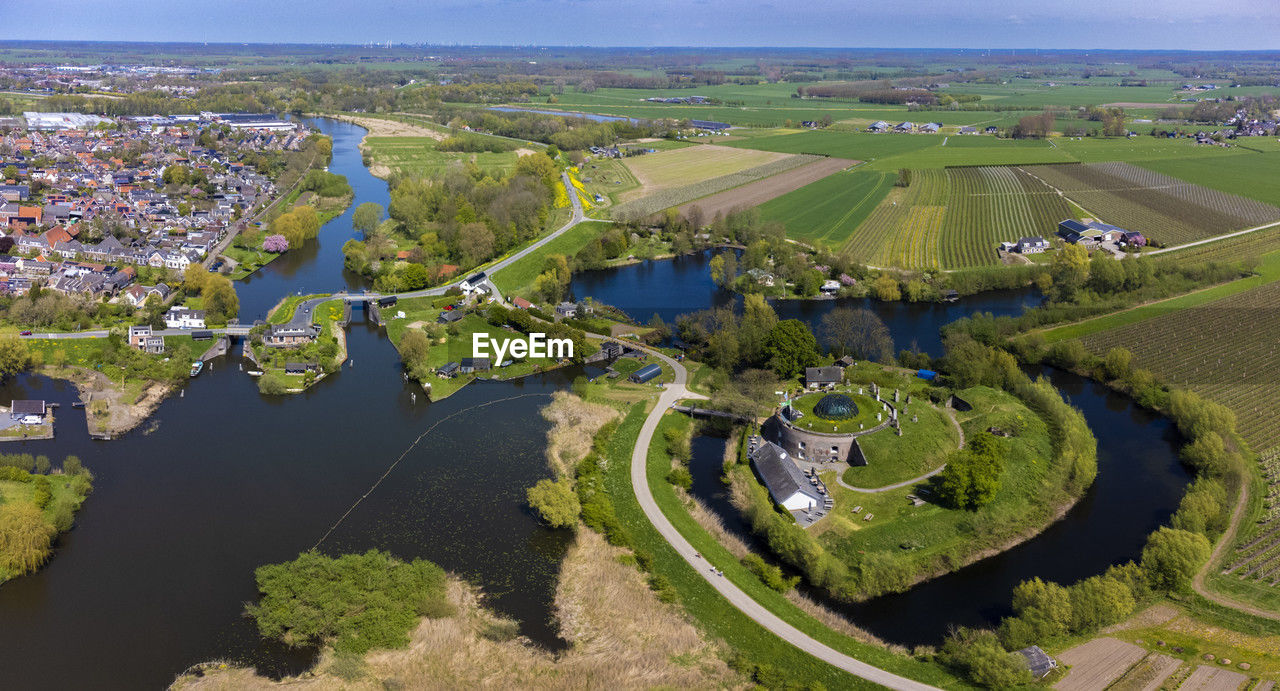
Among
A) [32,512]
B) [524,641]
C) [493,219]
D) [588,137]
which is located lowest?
[524,641]

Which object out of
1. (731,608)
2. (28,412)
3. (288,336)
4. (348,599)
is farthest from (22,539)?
(731,608)

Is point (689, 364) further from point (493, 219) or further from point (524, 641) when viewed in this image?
point (493, 219)

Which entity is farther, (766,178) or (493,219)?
(766,178)

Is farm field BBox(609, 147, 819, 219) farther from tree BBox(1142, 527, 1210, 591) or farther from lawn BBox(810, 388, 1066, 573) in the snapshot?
tree BBox(1142, 527, 1210, 591)

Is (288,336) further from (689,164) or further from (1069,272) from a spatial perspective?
(689,164)

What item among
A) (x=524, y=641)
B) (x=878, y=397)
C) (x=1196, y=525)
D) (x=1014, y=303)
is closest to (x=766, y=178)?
(x=1014, y=303)

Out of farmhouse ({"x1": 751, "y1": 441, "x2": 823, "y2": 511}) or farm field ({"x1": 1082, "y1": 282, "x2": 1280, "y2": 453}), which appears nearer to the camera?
farmhouse ({"x1": 751, "y1": 441, "x2": 823, "y2": 511})

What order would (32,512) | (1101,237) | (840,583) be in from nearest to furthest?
(840,583)
(32,512)
(1101,237)

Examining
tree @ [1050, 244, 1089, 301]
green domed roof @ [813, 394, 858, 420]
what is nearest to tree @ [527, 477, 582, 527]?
green domed roof @ [813, 394, 858, 420]
